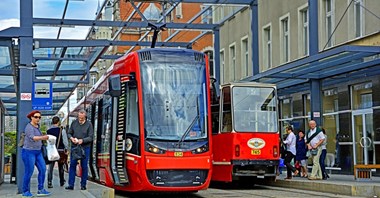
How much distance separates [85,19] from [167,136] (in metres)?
13.6

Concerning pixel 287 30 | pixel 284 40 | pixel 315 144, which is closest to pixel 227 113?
pixel 315 144

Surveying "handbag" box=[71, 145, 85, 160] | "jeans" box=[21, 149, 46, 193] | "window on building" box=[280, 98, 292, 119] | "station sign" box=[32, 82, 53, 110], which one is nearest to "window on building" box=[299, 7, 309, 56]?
"window on building" box=[280, 98, 292, 119]

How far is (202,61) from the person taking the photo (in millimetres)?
17453

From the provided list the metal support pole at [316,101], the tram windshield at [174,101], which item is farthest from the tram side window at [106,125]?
the metal support pole at [316,101]

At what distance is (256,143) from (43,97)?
8739mm

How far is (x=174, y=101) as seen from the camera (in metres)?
16.7

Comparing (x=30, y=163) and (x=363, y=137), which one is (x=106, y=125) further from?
(x=363, y=137)

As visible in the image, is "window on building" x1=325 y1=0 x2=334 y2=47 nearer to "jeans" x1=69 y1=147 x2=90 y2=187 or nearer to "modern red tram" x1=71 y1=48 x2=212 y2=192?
"modern red tram" x1=71 y1=48 x2=212 y2=192

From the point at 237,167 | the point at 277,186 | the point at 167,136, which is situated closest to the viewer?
the point at 167,136

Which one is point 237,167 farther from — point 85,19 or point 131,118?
point 85,19

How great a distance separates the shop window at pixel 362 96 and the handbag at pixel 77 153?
1192 cm

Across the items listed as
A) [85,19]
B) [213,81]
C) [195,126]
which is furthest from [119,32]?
[195,126]

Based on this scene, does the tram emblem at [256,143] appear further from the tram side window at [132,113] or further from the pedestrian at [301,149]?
the tram side window at [132,113]

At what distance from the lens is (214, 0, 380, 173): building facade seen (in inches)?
954
